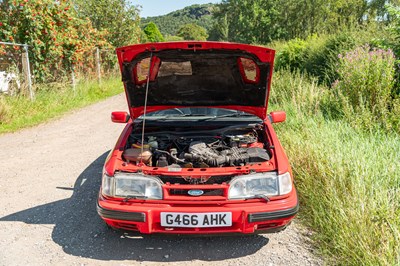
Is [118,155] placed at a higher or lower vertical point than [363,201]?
higher

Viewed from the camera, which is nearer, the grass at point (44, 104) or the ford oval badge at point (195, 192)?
the ford oval badge at point (195, 192)

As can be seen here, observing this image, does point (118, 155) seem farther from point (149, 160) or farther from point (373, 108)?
point (373, 108)

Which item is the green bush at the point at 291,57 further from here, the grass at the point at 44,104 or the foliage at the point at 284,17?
the foliage at the point at 284,17

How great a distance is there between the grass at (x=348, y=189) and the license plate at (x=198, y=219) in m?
0.93

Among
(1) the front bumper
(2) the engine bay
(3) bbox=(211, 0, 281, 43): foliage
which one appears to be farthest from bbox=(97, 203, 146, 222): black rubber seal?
(3) bbox=(211, 0, 281, 43): foliage

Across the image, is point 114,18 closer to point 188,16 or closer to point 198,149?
point 198,149

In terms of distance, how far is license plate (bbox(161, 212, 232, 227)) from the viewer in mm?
2490

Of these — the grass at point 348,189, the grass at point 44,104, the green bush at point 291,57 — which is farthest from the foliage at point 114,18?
the grass at point 348,189

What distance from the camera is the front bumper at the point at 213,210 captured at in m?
2.50

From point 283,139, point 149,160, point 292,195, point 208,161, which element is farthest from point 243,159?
point 283,139

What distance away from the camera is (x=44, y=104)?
9234mm

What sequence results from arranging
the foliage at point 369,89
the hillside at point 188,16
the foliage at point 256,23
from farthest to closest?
the hillside at point 188,16
the foliage at point 256,23
the foliage at point 369,89

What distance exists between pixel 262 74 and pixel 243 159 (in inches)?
40.7

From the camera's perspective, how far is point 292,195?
105 inches
